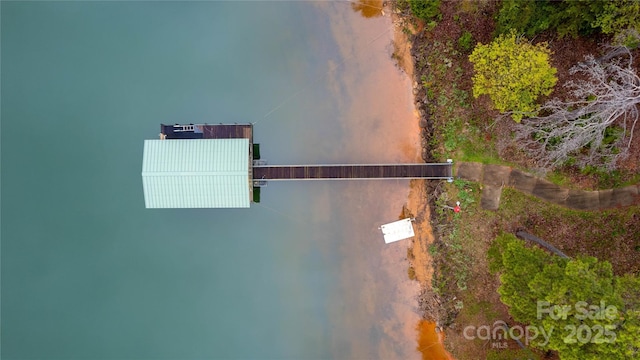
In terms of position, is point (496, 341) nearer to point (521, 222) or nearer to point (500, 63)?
point (521, 222)

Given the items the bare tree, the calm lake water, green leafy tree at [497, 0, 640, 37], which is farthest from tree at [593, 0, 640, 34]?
the calm lake water

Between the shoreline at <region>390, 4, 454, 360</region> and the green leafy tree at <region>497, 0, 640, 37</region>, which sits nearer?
the green leafy tree at <region>497, 0, 640, 37</region>

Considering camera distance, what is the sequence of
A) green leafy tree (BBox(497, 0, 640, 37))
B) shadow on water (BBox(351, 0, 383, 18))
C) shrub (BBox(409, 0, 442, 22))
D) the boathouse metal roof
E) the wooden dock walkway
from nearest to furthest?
green leafy tree (BBox(497, 0, 640, 37)) < the boathouse metal roof < shrub (BBox(409, 0, 442, 22)) < the wooden dock walkway < shadow on water (BBox(351, 0, 383, 18))

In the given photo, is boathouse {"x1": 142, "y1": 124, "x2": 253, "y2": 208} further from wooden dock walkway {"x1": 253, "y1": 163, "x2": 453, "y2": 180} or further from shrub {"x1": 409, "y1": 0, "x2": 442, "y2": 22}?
shrub {"x1": 409, "y1": 0, "x2": 442, "y2": 22}

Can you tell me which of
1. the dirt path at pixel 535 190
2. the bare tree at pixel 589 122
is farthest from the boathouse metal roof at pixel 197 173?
the bare tree at pixel 589 122

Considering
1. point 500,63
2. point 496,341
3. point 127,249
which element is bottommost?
point 496,341

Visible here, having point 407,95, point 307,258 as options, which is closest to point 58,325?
point 307,258
